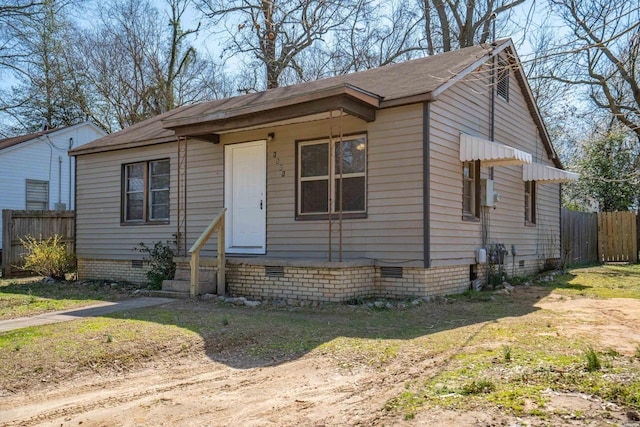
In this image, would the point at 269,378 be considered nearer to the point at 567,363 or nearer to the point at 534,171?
the point at 567,363

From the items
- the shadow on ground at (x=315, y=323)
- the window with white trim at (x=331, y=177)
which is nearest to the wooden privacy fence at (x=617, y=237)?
the shadow on ground at (x=315, y=323)

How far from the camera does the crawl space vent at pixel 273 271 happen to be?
9.34 meters

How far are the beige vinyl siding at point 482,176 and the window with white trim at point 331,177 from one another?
52.0 inches

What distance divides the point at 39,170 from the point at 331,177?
650 inches

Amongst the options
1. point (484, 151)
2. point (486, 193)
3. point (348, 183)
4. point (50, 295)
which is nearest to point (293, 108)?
point (348, 183)

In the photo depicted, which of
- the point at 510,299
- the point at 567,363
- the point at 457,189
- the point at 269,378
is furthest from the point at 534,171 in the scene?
the point at 269,378

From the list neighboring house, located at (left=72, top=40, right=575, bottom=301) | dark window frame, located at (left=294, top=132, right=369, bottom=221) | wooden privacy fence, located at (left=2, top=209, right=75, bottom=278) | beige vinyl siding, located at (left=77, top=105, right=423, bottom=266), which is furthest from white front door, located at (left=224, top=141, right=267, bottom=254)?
wooden privacy fence, located at (left=2, top=209, right=75, bottom=278)

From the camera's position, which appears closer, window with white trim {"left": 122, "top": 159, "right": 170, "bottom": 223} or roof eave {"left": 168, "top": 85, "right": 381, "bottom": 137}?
roof eave {"left": 168, "top": 85, "right": 381, "bottom": 137}

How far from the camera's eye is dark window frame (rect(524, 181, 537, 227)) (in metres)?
13.4

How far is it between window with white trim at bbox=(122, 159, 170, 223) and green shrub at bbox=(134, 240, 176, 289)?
0.85 m

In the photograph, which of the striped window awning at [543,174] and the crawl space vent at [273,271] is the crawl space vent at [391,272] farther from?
the striped window awning at [543,174]

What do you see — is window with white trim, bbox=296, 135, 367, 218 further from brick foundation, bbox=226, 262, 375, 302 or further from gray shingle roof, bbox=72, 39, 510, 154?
brick foundation, bbox=226, 262, 375, 302

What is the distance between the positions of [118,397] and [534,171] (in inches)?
431

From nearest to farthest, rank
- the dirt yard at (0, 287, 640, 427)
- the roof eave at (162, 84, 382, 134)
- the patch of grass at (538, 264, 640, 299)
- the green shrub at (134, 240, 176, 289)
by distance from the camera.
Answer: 1. the dirt yard at (0, 287, 640, 427)
2. the roof eave at (162, 84, 382, 134)
3. the patch of grass at (538, 264, 640, 299)
4. the green shrub at (134, 240, 176, 289)
